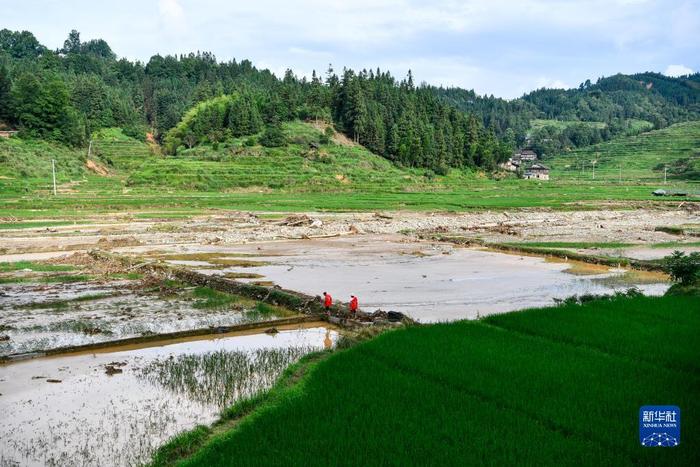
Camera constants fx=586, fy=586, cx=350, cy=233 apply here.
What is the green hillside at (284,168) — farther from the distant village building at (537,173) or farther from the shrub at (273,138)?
the distant village building at (537,173)

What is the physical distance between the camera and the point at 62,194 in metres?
53.8

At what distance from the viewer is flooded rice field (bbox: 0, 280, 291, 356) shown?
12.8 metres

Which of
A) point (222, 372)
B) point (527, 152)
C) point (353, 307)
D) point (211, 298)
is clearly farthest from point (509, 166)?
point (222, 372)

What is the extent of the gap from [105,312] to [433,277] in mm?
11169

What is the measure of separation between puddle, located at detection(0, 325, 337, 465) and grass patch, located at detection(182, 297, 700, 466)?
3.98 feet

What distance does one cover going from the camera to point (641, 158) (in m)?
136

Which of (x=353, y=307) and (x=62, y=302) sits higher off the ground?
(x=353, y=307)

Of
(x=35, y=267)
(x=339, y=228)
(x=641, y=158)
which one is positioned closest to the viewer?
(x=35, y=267)

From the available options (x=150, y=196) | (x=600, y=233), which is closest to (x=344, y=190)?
(x=150, y=196)

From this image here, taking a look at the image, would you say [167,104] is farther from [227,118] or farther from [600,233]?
[600,233]

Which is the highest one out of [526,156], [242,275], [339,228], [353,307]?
[526,156]

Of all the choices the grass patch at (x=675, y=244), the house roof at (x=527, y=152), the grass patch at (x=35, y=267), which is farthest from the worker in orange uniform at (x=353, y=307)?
the house roof at (x=527, y=152)

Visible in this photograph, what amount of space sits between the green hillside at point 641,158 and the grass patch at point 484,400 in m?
105

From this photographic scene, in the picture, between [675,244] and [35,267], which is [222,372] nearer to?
[35,267]
